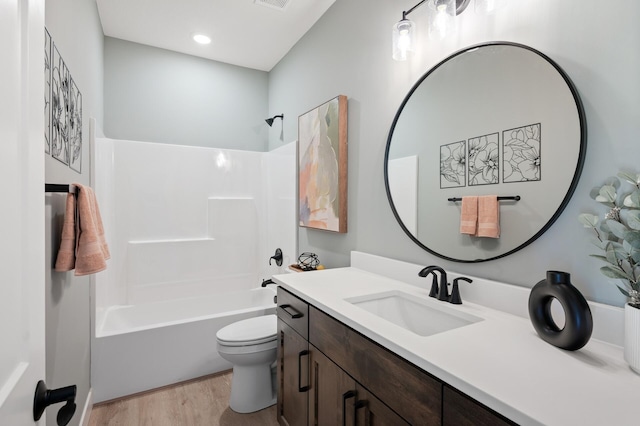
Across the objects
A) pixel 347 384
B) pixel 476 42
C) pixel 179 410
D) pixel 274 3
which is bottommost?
pixel 179 410

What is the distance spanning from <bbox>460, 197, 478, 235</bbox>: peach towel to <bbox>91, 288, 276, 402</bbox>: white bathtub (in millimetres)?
1819

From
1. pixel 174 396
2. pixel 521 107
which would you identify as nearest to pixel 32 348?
pixel 521 107

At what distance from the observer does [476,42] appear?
1.36 m

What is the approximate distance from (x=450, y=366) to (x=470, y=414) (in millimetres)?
104

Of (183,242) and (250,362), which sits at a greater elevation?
(183,242)

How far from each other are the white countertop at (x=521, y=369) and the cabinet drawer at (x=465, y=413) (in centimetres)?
2

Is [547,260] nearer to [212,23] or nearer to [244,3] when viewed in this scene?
[244,3]

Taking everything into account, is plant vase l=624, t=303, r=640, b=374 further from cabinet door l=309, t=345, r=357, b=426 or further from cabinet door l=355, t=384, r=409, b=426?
cabinet door l=309, t=345, r=357, b=426

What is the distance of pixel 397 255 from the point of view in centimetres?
178

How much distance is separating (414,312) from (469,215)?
491mm

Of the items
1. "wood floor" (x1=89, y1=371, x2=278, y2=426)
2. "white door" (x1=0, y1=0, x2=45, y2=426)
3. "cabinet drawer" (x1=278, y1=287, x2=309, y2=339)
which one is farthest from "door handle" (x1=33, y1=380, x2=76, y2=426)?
"wood floor" (x1=89, y1=371, x2=278, y2=426)

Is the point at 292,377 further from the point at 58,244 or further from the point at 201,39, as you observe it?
the point at 201,39

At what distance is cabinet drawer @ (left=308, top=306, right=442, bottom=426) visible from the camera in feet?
2.76

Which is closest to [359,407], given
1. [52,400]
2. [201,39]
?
[52,400]
